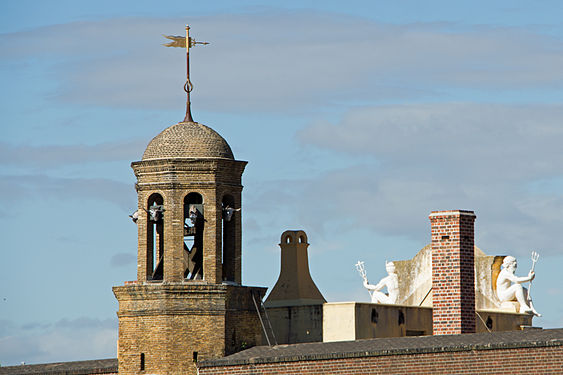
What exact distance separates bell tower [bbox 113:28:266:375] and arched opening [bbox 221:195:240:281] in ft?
0.09

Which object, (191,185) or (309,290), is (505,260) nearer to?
(309,290)

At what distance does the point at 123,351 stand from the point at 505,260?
37.9 feet

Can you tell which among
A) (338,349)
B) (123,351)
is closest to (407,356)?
(338,349)

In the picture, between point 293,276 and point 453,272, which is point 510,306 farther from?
point 293,276

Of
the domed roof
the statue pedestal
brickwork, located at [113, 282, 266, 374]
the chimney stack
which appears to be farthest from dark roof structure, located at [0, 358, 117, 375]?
the statue pedestal

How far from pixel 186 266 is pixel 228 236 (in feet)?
4.95

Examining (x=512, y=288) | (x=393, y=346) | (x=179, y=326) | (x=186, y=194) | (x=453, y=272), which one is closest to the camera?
(x=393, y=346)

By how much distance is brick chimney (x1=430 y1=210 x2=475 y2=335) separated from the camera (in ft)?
144

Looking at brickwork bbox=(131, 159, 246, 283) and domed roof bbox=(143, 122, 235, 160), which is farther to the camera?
domed roof bbox=(143, 122, 235, 160)

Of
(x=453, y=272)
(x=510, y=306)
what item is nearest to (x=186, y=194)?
(x=453, y=272)

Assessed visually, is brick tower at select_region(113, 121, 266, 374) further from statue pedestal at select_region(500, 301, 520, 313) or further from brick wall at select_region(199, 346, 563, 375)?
statue pedestal at select_region(500, 301, 520, 313)

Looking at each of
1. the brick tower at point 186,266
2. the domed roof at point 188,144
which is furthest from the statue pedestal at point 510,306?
the domed roof at point 188,144

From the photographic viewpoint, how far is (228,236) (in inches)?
1875

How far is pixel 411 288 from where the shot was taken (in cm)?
5084
